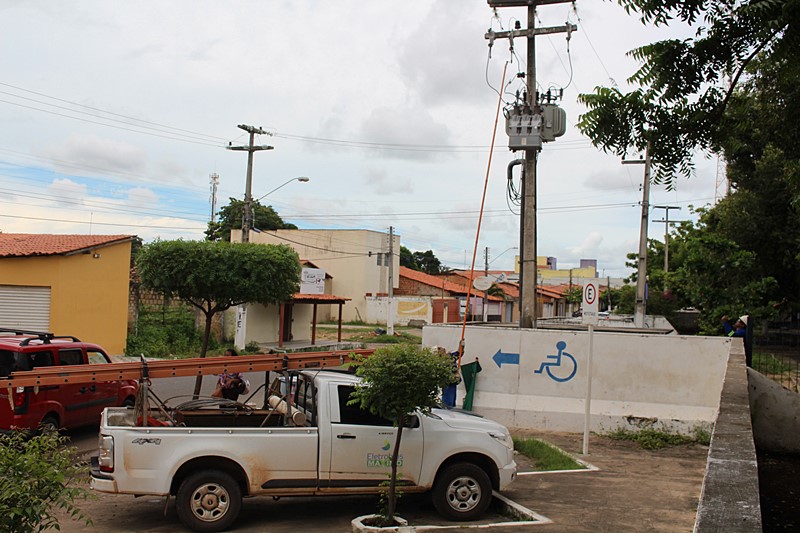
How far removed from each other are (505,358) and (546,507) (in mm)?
5420

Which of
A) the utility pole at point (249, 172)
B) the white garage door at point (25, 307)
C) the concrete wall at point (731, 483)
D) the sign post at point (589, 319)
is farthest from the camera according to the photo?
the utility pole at point (249, 172)

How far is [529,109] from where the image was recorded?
638 inches

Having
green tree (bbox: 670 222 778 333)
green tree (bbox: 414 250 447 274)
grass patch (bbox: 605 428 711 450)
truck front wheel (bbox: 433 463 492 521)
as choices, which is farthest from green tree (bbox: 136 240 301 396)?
green tree (bbox: 414 250 447 274)

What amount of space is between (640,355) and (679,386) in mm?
809

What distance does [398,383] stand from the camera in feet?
24.4

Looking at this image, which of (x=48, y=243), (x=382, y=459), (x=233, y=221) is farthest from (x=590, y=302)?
(x=233, y=221)

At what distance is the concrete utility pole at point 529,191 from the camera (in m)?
15.8

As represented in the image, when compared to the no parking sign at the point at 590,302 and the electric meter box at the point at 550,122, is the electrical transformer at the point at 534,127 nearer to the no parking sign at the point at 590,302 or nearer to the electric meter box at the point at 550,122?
the electric meter box at the point at 550,122

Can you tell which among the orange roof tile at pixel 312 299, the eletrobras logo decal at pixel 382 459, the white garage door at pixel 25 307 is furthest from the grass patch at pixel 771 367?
the orange roof tile at pixel 312 299

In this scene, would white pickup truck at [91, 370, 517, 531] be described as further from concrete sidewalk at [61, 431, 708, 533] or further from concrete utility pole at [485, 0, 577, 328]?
concrete utility pole at [485, 0, 577, 328]

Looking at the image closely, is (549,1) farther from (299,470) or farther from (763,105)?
(299,470)

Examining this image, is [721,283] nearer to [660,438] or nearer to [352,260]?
[660,438]

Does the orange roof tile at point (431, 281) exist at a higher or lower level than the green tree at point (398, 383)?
higher

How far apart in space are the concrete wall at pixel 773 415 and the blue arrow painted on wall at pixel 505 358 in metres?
3.91
